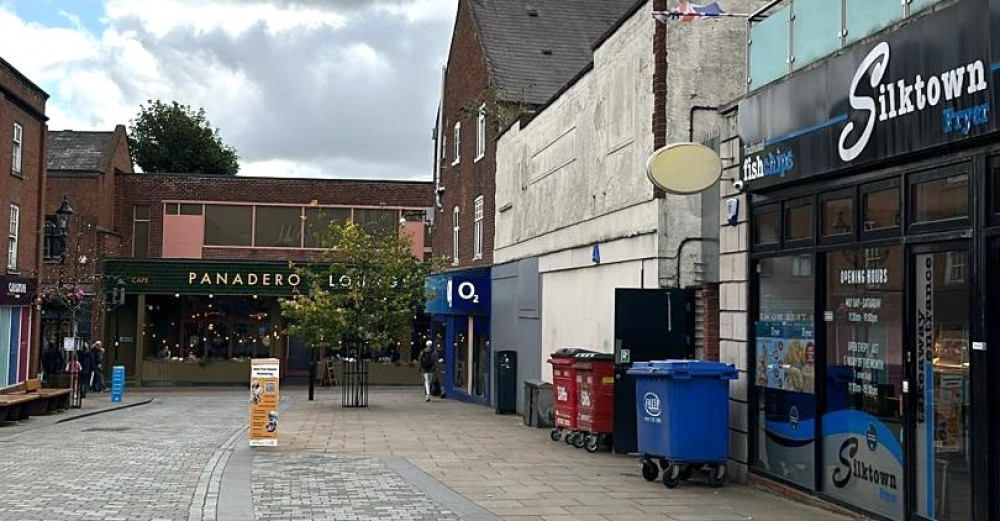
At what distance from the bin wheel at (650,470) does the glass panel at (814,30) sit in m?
4.58

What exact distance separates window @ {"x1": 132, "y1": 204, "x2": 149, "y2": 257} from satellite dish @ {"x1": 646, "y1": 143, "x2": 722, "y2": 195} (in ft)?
118

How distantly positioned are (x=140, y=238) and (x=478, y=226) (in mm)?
20073

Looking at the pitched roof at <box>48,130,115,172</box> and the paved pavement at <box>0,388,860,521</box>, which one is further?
the pitched roof at <box>48,130,115,172</box>

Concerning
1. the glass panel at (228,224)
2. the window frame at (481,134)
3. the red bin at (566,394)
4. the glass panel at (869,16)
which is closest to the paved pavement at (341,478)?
the red bin at (566,394)

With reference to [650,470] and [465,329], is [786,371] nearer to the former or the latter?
[650,470]

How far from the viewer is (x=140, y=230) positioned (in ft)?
147

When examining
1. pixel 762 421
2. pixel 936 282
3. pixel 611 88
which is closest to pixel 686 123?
pixel 611 88

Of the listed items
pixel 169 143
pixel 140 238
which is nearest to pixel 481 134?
pixel 140 238

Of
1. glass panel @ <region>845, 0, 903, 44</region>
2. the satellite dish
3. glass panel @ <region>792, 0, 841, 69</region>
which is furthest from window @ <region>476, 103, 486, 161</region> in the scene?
glass panel @ <region>845, 0, 903, 44</region>

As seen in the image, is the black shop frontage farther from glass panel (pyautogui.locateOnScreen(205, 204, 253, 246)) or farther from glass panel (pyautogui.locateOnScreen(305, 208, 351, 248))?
glass panel (pyautogui.locateOnScreen(205, 204, 253, 246))

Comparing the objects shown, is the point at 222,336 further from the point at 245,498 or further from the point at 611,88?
the point at 245,498

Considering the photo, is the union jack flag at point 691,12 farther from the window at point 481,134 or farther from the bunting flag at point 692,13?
the window at point 481,134

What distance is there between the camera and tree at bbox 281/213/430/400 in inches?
1054

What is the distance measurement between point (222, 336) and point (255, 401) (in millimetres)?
30931
